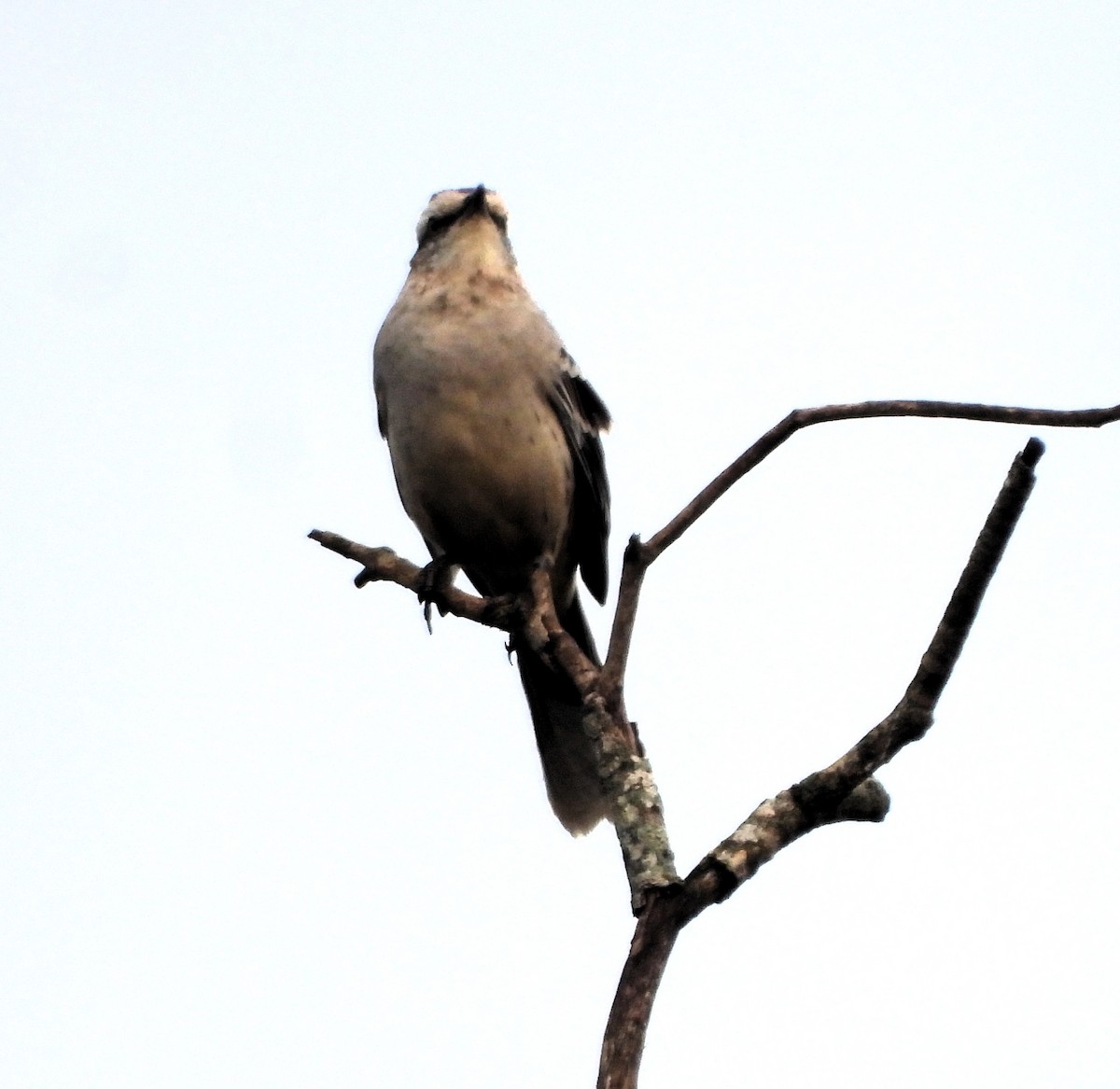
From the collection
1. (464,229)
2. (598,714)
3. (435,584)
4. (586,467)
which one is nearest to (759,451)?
(598,714)

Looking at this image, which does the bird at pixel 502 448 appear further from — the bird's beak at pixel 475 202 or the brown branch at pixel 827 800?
the brown branch at pixel 827 800

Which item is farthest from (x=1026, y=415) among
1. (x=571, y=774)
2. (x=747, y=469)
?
(x=571, y=774)

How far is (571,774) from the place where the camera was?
6648 millimetres

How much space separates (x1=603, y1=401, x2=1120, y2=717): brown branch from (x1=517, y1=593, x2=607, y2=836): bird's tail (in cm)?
219

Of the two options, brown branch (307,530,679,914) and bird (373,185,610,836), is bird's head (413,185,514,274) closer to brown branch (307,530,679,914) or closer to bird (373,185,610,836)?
bird (373,185,610,836)

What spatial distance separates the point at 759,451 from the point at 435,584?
6.40 feet

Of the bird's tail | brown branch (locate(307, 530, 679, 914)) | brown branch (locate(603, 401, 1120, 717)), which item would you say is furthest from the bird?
brown branch (locate(603, 401, 1120, 717))

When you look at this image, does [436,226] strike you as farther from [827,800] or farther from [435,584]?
[827,800]

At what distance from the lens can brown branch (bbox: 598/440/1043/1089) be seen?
3.29m

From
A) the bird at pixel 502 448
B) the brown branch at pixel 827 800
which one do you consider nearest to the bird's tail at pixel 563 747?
the bird at pixel 502 448

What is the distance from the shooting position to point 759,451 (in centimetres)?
393

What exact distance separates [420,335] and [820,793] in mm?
4059

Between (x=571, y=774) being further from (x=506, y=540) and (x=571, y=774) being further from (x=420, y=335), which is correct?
(x=420, y=335)

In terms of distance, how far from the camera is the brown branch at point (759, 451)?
3.58 meters
